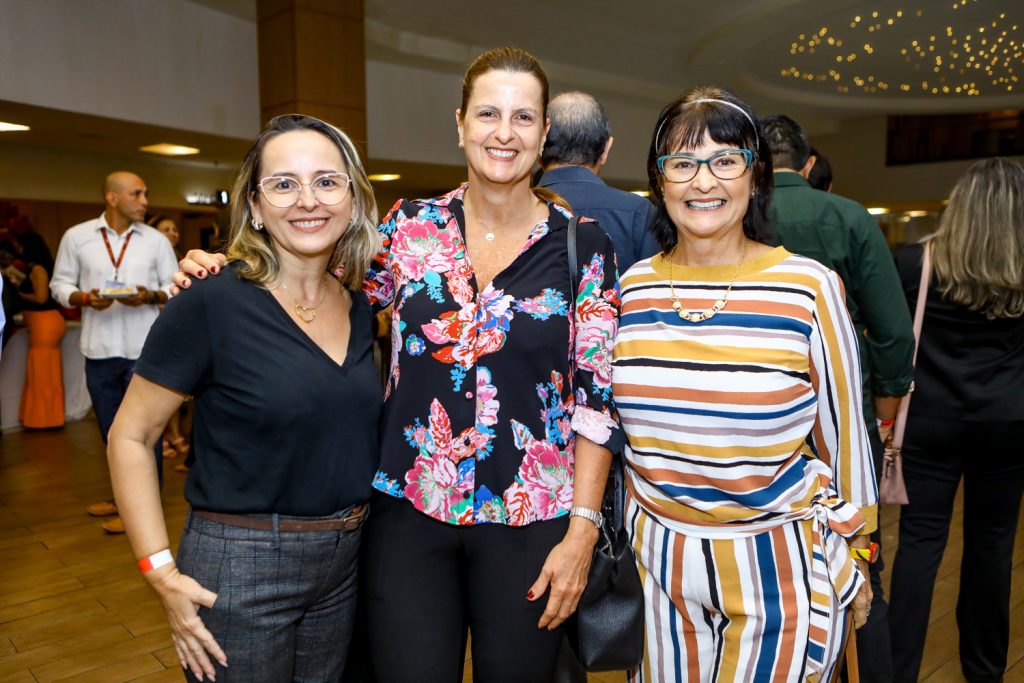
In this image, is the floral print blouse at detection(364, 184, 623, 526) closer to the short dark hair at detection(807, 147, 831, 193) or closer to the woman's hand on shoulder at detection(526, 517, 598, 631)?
the woman's hand on shoulder at detection(526, 517, 598, 631)

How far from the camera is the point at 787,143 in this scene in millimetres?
2777

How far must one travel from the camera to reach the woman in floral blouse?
1.52 m

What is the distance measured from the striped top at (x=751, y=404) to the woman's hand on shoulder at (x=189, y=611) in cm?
90

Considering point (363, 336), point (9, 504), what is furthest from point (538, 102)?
point (9, 504)

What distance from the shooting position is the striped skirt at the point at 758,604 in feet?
4.87

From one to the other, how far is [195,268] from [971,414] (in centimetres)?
243

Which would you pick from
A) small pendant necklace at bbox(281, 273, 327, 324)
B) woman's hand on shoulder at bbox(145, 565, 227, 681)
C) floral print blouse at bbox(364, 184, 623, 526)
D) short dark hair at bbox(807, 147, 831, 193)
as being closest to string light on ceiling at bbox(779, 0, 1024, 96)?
short dark hair at bbox(807, 147, 831, 193)

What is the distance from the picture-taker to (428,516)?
1534 millimetres

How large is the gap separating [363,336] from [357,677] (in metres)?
0.81

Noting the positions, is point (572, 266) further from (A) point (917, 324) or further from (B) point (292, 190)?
(A) point (917, 324)

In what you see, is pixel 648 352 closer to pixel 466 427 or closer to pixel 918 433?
pixel 466 427

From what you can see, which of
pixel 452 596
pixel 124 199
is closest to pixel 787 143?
pixel 452 596

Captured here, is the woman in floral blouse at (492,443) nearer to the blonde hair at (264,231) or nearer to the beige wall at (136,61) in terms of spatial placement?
the blonde hair at (264,231)

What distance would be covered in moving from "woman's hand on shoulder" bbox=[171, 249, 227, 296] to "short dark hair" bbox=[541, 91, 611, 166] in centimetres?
139
